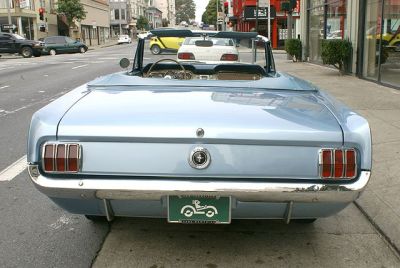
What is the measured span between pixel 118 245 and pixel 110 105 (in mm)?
1074

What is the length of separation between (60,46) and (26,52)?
3191mm

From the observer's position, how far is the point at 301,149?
280 cm

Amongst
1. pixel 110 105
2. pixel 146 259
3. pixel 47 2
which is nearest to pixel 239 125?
pixel 110 105

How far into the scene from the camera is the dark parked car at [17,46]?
110 feet

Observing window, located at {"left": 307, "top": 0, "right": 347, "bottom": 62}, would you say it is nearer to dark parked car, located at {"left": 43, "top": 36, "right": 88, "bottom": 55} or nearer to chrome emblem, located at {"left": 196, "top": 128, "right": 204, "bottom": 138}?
chrome emblem, located at {"left": 196, "top": 128, "right": 204, "bottom": 138}

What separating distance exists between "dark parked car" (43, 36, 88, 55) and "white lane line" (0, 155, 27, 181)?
30917 millimetres

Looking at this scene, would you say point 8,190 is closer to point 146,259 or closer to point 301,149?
point 146,259

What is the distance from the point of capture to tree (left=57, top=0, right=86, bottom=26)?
2008 inches

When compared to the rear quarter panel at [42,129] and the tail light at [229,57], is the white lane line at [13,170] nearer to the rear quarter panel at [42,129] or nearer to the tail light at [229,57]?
the rear quarter panel at [42,129]

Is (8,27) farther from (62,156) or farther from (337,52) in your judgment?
(62,156)

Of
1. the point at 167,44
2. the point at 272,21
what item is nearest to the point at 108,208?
the point at 167,44

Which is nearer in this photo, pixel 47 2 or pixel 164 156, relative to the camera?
pixel 164 156

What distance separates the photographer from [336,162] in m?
2.81

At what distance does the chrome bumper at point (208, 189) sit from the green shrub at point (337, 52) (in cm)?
1228
